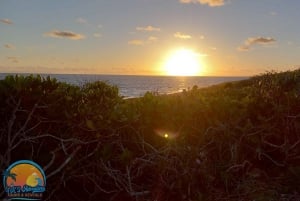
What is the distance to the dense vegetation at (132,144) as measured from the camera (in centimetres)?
465

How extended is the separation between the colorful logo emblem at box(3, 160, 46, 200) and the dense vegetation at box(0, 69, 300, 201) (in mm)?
448

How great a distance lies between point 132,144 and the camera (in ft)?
16.8

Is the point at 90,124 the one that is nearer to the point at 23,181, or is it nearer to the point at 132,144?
the point at 132,144

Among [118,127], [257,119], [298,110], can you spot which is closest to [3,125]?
[118,127]

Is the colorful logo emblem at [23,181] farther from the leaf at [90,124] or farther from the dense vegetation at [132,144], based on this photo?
the leaf at [90,124]

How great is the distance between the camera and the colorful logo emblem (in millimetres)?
3893

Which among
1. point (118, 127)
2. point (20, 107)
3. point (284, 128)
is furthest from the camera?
point (284, 128)

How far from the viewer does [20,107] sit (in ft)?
15.2

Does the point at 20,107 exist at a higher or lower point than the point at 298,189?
higher

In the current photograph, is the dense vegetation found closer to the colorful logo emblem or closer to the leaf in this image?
the leaf

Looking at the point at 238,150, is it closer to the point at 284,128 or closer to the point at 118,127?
the point at 284,128

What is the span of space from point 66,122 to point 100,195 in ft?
3.57

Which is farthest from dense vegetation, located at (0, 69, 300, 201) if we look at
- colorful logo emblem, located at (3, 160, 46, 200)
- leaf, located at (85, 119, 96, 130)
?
colorful logo emblem, located at (3, 160, 46, 200)

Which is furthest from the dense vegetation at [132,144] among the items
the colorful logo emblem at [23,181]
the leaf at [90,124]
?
the colorful logo emblem at [23,181]
